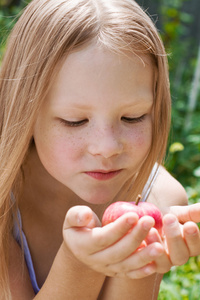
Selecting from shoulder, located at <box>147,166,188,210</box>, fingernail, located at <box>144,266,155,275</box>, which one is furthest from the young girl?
shoulder, located at <box>147,166,188,210</box>

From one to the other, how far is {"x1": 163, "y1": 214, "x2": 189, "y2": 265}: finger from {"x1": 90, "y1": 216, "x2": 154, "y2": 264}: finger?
81 mm

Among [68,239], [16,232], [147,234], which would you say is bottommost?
[16,232]

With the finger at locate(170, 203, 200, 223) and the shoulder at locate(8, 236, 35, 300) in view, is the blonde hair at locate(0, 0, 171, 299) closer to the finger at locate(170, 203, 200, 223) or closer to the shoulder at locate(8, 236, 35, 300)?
the shoulder at locate(8, 236, 35, 300)

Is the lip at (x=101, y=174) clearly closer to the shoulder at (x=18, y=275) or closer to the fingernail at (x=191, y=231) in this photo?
the fingernail at (x=191, y=231)

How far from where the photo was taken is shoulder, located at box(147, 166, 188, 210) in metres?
2.45

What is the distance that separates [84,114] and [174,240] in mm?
601

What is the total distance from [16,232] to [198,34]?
239 inches

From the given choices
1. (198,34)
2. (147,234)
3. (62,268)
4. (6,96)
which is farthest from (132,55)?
(198,34)

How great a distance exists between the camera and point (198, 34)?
7.71 metres

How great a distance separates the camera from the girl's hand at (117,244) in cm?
140

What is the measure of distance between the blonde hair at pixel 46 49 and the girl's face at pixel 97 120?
51 mm

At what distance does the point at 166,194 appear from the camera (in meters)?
2.47

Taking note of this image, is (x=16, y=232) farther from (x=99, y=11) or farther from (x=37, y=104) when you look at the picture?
(x=99, y=11)

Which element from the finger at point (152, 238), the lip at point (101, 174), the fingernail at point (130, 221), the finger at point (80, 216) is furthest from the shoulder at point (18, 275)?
the fingernail at point (130, 221)
